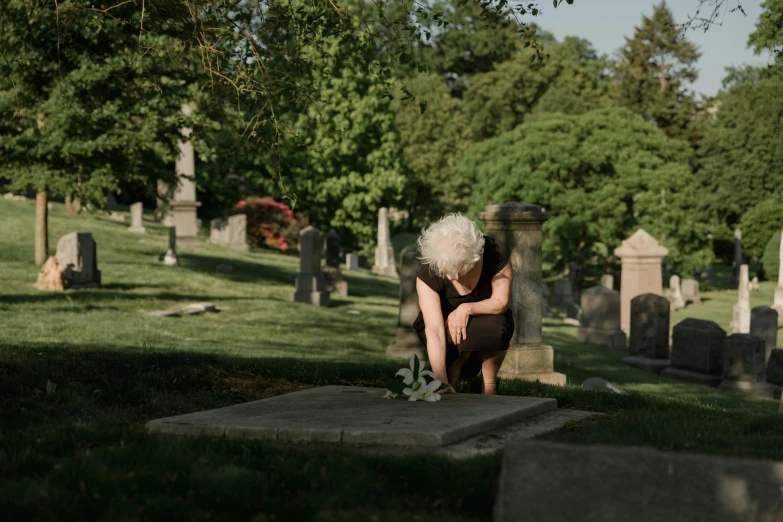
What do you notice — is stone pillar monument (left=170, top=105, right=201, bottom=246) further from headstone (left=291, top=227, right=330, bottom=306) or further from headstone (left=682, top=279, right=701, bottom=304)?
headstone (left=682, top=279, right=701, bottom=304)

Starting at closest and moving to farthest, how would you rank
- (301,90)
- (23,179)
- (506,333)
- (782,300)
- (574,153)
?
(506,333) → (301,90) → (23,179) → (782,300) → (574,153)

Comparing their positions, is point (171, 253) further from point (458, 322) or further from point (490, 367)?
point (458, 322)

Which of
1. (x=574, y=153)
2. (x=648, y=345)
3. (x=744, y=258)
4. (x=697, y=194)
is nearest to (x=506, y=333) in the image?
(x=648, y=345)

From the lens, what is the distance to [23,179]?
19188 mm

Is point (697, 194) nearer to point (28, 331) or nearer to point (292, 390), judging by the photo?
point (28, 331)

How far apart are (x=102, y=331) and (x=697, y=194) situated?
40131mm

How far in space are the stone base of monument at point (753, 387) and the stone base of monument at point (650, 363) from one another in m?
1.97

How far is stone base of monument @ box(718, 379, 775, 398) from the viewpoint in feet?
48.7

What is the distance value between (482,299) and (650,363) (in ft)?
36.9

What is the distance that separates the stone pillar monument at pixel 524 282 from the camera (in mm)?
11125

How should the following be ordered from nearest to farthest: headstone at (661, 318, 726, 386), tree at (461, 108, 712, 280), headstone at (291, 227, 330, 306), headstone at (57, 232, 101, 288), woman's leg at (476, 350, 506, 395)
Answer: woman's leg at (476, 350, 506, 395), headstone at (661, 318, 726, 386), headstone at (57, 232, 101, 288), headstone at (291, 227, 330, 306), tree at (461, 108, 712, 280)

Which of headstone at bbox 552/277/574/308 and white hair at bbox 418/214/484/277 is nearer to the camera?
white hair at bbox 418/214/484/277

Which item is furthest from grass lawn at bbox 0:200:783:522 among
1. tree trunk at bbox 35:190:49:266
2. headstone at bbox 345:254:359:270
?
headstone at bbox 345:254:359:270

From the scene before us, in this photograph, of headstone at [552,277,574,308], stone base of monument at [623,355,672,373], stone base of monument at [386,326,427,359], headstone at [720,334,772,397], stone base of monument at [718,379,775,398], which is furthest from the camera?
headstone at [552,277,574,308]
